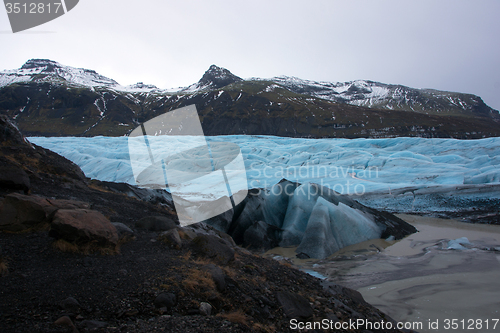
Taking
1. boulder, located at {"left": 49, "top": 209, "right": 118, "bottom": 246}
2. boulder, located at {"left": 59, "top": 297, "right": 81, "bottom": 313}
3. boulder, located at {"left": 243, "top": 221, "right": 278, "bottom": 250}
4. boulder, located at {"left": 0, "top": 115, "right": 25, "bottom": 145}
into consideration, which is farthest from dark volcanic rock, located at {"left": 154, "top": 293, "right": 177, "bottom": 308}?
boulder, located at {"left": 0, "top": 115, "right": 25, "bottom": 145}

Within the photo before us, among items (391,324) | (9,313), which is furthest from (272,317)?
(9,313)

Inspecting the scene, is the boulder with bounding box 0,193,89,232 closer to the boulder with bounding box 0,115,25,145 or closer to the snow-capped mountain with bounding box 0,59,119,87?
the boulder with bounding box 0,115,25,145

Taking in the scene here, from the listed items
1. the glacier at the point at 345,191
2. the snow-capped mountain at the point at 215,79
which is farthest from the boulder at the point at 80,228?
the snow-capped mountain at the point at 215,79

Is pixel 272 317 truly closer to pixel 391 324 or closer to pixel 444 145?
pixel 391 324

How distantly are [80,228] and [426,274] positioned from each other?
881 centimetres

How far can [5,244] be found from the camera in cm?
417

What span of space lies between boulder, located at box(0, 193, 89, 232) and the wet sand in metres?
7.08

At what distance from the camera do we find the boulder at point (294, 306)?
4.24 m

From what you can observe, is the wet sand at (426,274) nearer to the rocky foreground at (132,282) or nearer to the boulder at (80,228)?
the rocky foreground at (132,282)

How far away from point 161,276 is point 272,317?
5.93ft

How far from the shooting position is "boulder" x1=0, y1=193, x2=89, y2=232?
15.0 feet

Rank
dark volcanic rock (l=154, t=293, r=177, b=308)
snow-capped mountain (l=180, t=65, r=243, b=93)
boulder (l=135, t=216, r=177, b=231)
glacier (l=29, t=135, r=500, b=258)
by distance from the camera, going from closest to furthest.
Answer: dark volcanic rock (l=154, t=293, r=177, b=308) < boulder (l=135, t=216, r=177, b=231) < glacier (l=29, t=135, r=500, b=258) < snow-capped mountain (l=180, t=65, r=243, b=93)

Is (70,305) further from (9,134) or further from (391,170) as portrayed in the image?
(391,170)

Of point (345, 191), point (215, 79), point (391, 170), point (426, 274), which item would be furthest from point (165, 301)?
point (215, 79)
